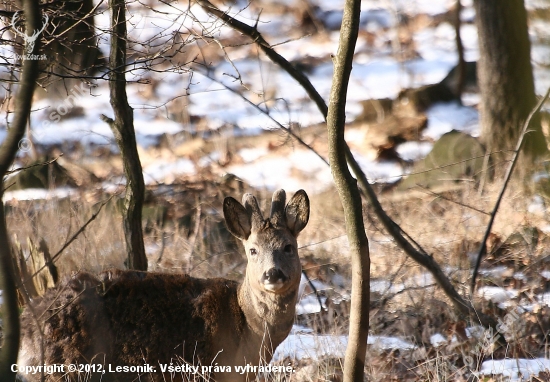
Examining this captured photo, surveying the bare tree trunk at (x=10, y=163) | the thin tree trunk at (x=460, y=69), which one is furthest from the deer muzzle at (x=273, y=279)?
the thin tree trunk at (x=460, y=69)

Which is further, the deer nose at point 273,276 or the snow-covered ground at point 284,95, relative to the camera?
the snow-covered ground at point 284,95

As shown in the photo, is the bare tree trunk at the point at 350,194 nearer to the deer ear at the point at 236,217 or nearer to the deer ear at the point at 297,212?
the deer ear at the point at 297,212

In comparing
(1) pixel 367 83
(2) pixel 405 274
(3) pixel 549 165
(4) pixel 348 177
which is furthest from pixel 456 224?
(1) pixel 367 83

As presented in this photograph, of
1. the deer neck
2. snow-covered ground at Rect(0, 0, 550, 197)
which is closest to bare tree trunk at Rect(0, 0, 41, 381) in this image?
the deer neck

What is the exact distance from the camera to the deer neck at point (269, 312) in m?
5.01

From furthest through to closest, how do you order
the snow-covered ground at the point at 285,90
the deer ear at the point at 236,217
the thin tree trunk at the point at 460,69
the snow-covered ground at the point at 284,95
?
the thin tree trunk at the point at 460,69 < the snow-covered ground at the point at 285,90 < the snow-covered ground at the point at 284,95 < the deer ear at the point at 236,217

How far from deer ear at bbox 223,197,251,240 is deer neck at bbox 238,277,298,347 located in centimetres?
42

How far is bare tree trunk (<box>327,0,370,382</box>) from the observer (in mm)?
3951

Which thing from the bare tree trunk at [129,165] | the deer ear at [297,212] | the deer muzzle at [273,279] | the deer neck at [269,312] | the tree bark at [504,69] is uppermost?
the tree bark at [504,69]

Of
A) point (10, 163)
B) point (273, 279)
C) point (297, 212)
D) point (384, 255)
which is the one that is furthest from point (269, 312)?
point (384, 255)

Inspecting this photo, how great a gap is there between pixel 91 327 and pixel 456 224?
15.1 ft

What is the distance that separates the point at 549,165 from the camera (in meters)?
9.02

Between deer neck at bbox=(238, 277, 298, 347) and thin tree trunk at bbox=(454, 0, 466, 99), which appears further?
thin tree trunk at bbox=(454, 0, 466, 99)

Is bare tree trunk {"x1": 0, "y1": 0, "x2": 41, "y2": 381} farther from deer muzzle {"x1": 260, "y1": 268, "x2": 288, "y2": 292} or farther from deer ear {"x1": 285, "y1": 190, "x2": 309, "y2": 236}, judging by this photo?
deer ear {"x1": 285, "y1": 190, "x2": 309, "y2": 236}
